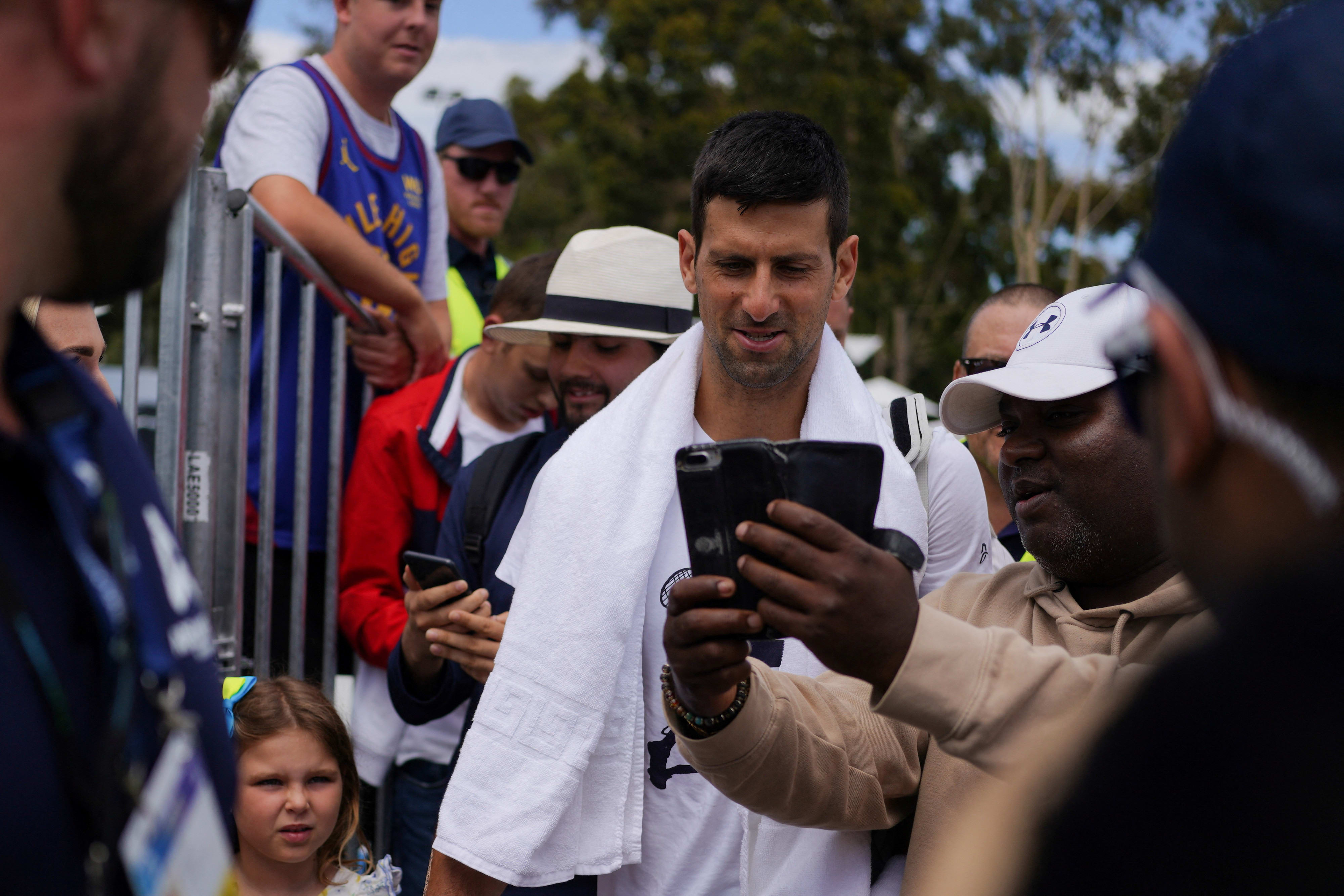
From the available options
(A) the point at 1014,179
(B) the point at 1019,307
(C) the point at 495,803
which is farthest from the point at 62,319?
(A) the point at 1014,179

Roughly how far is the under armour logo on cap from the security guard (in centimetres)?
340

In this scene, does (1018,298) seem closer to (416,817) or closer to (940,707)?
(416,817)

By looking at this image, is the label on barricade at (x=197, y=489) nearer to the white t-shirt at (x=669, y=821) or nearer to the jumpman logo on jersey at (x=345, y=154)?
the white t-shirt at (x=669, y=821)

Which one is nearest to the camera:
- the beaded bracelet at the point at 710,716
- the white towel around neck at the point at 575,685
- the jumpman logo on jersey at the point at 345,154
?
the beaded bracelet at the point at 710,716

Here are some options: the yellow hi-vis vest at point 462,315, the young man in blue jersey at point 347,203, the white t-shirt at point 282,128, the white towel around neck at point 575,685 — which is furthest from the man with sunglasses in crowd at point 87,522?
the yellow hi-vis vest at point 462,315

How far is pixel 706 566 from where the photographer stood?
5.94 ft

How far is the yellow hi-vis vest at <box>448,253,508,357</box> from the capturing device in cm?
545

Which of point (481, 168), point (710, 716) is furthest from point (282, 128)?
point (710, 716)

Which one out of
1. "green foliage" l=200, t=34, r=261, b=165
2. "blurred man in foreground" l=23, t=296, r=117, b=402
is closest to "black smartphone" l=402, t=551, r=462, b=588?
"blurred man in foreground" l=23, t=296, r=117, b=402

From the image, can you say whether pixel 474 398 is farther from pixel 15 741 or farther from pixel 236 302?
pixel 15 741

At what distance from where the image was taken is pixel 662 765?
262 centimetres

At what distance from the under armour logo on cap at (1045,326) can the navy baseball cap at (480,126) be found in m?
3.55

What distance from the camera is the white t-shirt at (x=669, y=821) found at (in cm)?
258

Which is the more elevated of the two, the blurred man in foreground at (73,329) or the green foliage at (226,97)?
the blurred man in foreground at (73,329)
